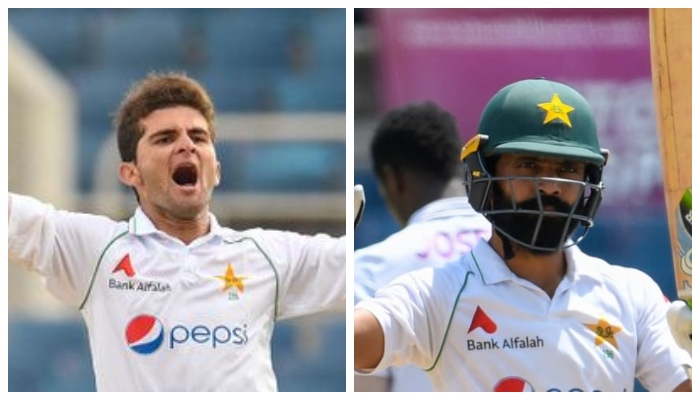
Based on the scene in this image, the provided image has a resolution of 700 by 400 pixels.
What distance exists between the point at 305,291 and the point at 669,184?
2.21ft

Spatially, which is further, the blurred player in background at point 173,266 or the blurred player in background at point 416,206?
the blurred player in background at point 416,206

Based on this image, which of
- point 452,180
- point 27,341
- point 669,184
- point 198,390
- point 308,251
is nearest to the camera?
point 198,390

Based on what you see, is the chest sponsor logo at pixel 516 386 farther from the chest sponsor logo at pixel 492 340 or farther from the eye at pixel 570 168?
the eye at pixel 570 168

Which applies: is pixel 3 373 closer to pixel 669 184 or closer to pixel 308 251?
pixel 308 251

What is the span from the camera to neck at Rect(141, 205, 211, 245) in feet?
8.00

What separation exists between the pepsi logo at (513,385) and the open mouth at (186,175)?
1.89 ft

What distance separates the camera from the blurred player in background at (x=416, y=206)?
128 inches

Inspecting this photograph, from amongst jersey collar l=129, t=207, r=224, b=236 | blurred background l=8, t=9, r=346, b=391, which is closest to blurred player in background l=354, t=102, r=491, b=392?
jersey collar l=129, t=207, r=224, b=236

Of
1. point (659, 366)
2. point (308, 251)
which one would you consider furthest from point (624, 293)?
point (308, 251)

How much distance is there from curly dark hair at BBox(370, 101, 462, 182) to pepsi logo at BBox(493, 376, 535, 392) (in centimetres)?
125

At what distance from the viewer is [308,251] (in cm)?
246

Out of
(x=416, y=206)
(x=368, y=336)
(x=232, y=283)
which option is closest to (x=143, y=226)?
(x=232, y=283)

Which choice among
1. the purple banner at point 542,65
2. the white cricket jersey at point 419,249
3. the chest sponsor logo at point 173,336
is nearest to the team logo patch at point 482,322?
the chest sponsor logo at point 173,336

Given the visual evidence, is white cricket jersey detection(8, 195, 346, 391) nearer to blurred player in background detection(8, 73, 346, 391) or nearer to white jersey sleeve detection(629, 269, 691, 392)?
blurred player in background detection(8, 73, 346, 391)
